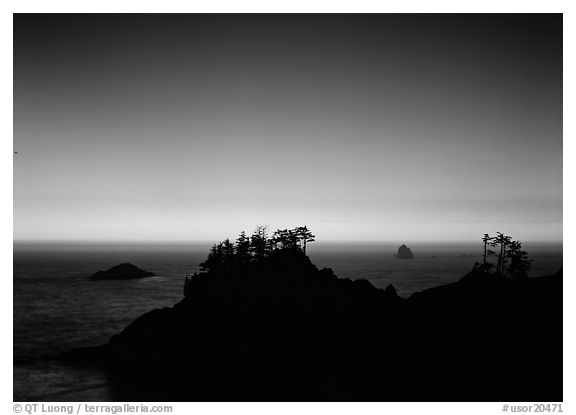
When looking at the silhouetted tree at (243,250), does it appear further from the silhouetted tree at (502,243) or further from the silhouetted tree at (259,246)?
the silhouetted tree at (502,243)

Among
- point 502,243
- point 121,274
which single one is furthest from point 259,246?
point 121,274

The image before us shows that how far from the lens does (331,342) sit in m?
25.6

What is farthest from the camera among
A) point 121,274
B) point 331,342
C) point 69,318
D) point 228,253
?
point 121,274

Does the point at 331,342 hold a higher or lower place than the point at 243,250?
lower

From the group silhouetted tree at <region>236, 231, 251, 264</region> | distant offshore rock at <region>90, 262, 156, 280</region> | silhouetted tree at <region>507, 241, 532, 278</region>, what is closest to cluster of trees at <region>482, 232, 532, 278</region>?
silhouetted tree at <region>507, 241, 532, 278</region>

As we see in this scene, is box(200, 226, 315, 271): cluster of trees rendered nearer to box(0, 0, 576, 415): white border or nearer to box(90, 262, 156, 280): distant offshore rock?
box(0, 0, 576, 415): white border

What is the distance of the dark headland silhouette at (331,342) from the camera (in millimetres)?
19094

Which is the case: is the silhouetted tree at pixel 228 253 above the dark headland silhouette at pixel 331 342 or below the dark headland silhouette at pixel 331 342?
above

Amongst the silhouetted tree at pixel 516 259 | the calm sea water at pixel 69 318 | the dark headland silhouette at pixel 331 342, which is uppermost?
the silhouetted tree at pixel 516 259

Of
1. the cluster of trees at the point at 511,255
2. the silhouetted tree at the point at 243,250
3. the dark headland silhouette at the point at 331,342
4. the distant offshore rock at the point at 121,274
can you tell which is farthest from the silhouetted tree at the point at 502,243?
the distant offshore rock at the point at 121,274

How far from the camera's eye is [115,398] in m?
22.7
